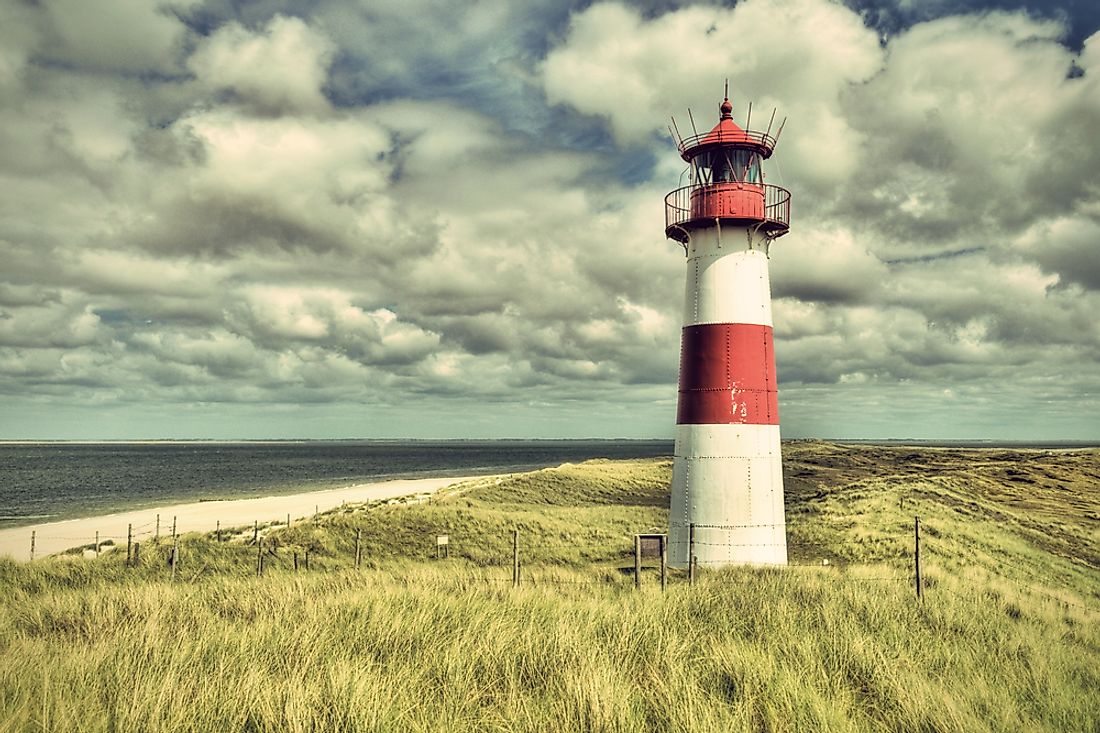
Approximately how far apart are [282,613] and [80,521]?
47.6 meters

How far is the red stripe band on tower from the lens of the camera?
46.6ft

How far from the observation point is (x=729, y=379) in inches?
559

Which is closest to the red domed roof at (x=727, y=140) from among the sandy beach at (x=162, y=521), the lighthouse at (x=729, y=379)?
the lighthouse at (x=729, y=379)

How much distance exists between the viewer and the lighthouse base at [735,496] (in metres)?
14.2

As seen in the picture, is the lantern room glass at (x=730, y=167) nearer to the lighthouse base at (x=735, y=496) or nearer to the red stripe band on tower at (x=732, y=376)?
the red stripe band on tower at (x=732, y=376)

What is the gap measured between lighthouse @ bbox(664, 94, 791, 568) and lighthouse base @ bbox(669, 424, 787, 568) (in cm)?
2

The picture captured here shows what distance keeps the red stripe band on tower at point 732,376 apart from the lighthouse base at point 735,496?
9.9 inches

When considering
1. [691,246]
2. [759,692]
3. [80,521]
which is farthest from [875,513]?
[80,521]

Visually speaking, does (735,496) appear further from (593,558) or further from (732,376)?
(593,558)

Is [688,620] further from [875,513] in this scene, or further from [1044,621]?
[875,513]

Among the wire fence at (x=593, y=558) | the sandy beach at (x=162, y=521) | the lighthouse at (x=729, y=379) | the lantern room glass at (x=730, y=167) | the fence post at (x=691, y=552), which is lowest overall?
the sandy beach at (x=162, y=521)

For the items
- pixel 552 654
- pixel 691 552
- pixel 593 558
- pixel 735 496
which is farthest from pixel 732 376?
pixel 552 654

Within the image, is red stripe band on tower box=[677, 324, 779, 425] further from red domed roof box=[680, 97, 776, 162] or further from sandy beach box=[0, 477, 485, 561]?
sandy beach box=[0, 477, 485, 561]

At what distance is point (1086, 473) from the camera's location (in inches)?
1746
